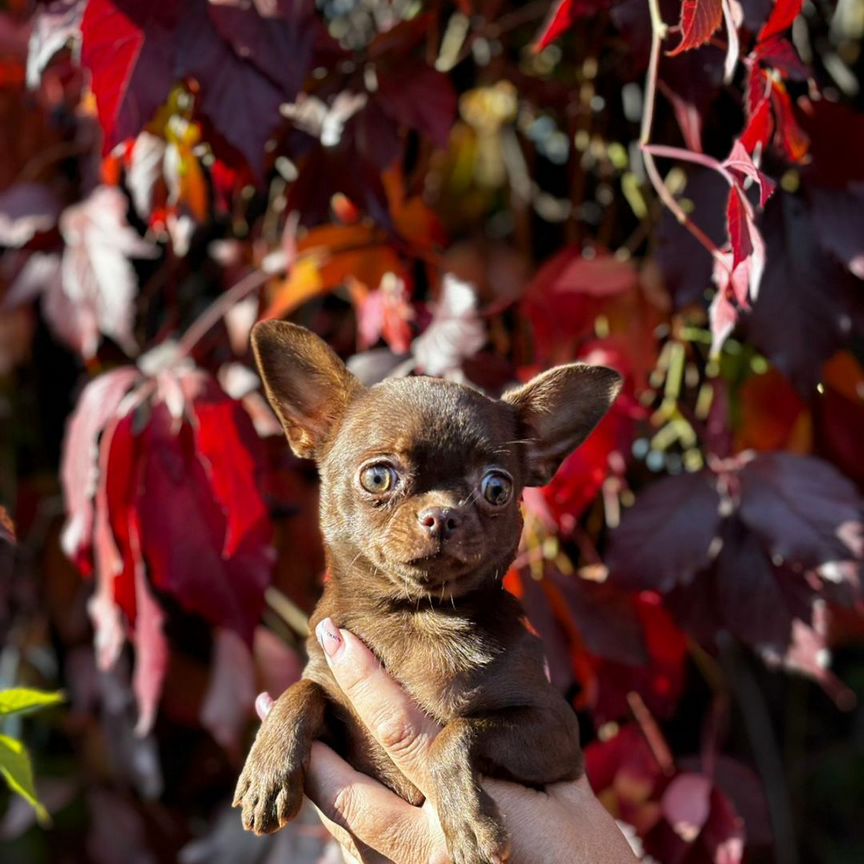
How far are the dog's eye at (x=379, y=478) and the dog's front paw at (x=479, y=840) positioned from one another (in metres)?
0.43

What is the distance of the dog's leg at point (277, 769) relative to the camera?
4.68 feet

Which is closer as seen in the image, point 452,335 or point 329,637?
point 329,637

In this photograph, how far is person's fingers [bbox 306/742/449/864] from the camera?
154cm

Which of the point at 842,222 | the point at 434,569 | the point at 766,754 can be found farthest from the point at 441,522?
the point at 766,754

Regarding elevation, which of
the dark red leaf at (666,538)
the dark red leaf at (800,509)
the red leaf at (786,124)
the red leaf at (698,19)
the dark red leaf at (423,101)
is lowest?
the dark red leaf at (666,538)

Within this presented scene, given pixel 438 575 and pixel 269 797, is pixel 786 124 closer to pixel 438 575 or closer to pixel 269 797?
Answer: pixel 438 575

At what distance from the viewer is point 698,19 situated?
1.43 m

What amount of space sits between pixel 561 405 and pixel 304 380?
0.39 m

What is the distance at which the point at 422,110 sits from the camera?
6.78 feet

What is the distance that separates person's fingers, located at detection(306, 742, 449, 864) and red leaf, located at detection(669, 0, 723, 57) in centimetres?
109

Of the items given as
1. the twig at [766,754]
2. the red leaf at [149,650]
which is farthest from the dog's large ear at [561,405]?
the twig at [766,754]

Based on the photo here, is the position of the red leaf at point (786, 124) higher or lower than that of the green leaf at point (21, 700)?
higher

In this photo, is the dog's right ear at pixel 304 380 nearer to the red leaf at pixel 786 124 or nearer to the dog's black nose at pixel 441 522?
the dog's black nose at pixel 441 522

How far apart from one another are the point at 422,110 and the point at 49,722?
2365 millimetres
